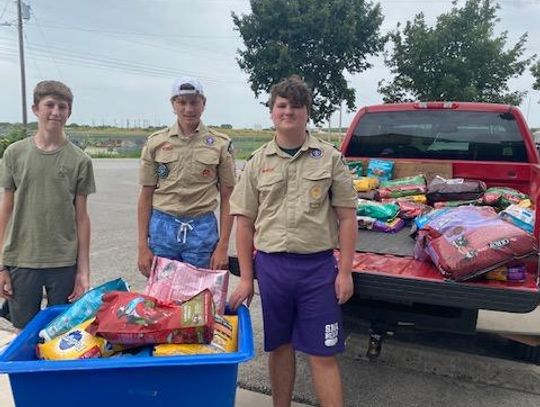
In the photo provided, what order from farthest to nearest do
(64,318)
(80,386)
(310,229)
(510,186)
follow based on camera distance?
(510,186)
(310,229)
(64,318)
(80,386)

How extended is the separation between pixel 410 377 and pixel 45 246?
96.7 inches

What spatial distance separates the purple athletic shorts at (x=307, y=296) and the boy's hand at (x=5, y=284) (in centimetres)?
136

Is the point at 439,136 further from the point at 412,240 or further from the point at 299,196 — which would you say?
the point at 299,196

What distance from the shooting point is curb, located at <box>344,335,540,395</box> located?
349 centimetres

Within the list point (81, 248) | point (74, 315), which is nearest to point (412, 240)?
point (81, 248)

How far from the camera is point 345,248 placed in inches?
100

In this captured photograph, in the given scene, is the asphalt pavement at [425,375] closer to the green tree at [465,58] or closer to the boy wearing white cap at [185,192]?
the boy wearing white cap at [185,192]

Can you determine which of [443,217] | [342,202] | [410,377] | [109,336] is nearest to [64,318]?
[109,336]

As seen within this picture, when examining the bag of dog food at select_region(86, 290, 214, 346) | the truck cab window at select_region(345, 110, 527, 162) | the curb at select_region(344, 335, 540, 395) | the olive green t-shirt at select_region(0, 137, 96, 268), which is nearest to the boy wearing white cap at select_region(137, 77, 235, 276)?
the olive green t-shirt at select_region(0, 137, 96, 268)

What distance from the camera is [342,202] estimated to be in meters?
2.55

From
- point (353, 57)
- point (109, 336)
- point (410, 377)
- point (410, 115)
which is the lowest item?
point (410, 377)

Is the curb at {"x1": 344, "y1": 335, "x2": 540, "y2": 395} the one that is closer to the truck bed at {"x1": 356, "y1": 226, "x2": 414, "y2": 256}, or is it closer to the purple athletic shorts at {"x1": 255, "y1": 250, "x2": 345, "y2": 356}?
the truck bed at {"x1": 356, "y1": 226, "x2": 414, "y2": 256}

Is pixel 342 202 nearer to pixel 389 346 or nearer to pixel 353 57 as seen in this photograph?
pixel 389 346

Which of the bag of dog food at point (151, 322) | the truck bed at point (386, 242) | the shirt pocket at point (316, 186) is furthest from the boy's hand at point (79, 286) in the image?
the truck bed at point (386, 242)
